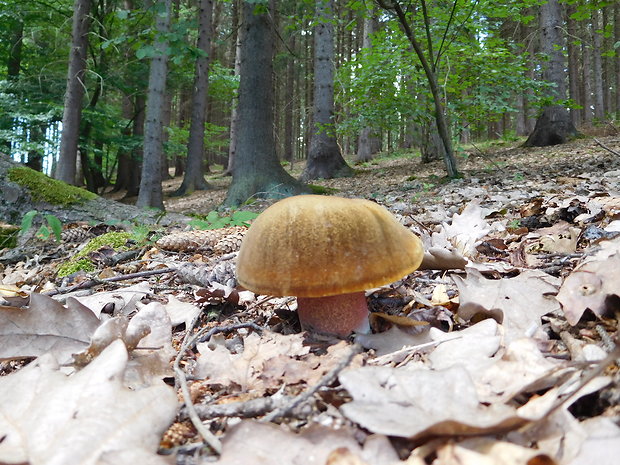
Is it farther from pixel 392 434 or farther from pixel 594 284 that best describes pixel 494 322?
pixel 392 434

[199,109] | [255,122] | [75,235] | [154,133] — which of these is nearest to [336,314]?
[75,235]

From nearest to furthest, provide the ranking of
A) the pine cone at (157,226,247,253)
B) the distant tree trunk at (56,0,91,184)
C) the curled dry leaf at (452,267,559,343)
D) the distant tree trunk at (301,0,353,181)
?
the curled dry leaf at (452,267,559,343) < the pine cone at (157,226,247,253) < the distant tree trunk at (56,0,91,184) < the distant tree trunk at (301,0,353,181)

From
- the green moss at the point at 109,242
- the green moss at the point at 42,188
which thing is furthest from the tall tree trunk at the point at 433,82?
the green moss at the point at 42,188

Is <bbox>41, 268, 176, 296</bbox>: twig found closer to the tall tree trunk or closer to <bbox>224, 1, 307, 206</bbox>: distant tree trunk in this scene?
the tall tree trunk

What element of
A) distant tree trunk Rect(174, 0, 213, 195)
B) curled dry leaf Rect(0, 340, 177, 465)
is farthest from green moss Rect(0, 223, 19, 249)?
distant tree trunk Rect(174, 0, 213, 195)

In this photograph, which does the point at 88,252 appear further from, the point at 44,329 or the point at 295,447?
the point at 295,447

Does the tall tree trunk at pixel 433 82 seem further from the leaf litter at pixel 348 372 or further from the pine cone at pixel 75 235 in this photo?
the pine cone at pixel 75 235

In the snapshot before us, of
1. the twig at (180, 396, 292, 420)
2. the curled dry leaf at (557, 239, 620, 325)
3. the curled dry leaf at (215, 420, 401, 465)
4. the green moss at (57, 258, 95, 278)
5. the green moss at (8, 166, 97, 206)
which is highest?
the green moss at (8, 166, 97, 206)
